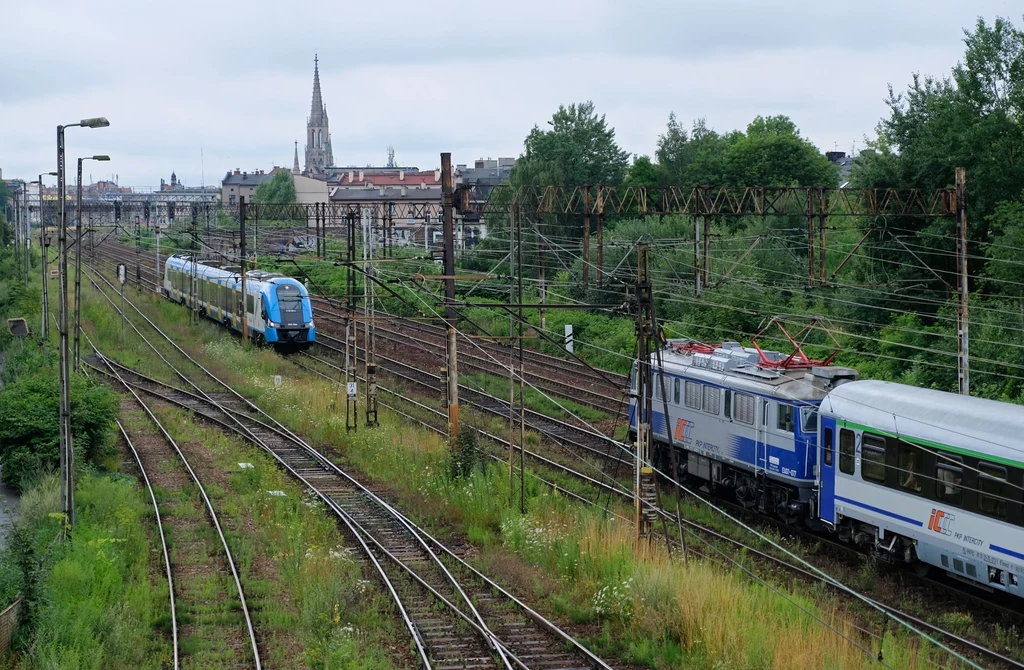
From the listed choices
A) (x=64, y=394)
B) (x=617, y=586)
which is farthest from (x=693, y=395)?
(x=64, y=394)

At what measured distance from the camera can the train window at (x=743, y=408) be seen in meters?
20.0

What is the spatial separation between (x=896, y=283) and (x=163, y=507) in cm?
2448

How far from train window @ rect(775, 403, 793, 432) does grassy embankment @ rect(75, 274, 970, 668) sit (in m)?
3.23

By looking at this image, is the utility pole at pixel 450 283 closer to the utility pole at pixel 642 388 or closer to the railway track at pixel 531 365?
the railway track at pixel 531 365

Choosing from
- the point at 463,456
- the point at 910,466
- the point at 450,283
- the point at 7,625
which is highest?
the point at 450,283

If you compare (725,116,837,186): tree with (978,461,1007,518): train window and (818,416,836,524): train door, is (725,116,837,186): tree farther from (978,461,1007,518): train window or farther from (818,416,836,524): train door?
(978,461,1007,518): train window

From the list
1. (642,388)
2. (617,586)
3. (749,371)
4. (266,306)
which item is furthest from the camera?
(266,306)

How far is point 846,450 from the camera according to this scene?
56.9ft

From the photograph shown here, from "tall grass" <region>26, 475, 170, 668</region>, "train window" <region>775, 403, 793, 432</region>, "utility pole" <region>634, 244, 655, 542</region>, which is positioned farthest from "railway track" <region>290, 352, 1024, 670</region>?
"tall grass" <region>26, 475, 170, 668</region>

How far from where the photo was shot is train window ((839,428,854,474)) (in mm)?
17234

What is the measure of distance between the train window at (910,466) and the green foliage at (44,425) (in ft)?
55.2

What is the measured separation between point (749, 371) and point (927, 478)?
527 centimetres

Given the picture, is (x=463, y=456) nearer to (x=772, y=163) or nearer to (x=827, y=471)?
(x=827, y=471)

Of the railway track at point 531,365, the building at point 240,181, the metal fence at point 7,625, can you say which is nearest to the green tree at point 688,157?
the railway track at point 531,365
